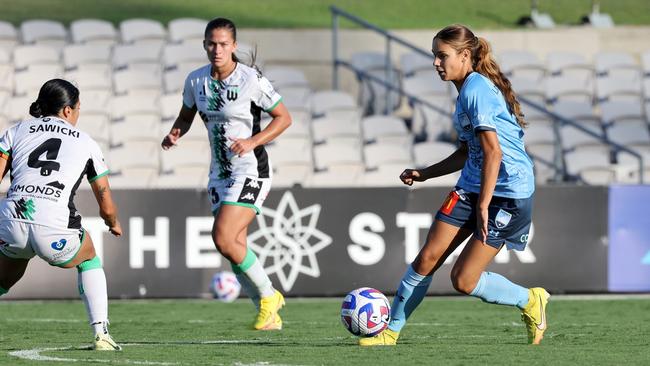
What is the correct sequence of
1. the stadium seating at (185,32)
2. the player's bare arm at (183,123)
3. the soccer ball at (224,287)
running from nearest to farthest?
the player's bare arm at (183,123), the soccer ball at (224,287), the stadium seating at (185,32)

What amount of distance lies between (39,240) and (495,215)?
2591 mm

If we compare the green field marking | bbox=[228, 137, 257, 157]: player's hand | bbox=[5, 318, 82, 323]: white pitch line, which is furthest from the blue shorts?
the green field marking

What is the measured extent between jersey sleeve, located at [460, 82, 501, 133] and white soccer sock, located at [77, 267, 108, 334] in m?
2.31

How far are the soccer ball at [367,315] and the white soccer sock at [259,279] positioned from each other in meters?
1.52

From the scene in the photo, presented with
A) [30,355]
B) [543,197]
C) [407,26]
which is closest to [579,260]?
[543,197]

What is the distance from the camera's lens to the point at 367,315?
25.5 ft

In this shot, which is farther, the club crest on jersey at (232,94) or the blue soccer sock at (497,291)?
the club crest on jersey at (232,94)

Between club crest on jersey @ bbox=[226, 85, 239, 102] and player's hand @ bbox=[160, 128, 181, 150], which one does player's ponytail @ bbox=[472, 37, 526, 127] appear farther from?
player's hand @ bbox=[160, 128, 181, 150]

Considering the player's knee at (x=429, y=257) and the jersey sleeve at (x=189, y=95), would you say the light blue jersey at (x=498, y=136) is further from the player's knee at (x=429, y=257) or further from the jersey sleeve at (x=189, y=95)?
the jersey sleeve at (x=189, y=95)

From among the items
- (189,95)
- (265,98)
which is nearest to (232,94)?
(265,98)

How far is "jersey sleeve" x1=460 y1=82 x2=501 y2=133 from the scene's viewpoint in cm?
722

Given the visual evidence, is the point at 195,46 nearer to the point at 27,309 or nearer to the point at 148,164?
the point at 148,164

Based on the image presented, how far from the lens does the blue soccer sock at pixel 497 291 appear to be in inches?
302

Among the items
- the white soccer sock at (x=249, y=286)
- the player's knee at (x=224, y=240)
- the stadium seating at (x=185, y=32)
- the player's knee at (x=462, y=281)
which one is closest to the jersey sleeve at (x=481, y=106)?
the player's knee at (x=462, y=281)
